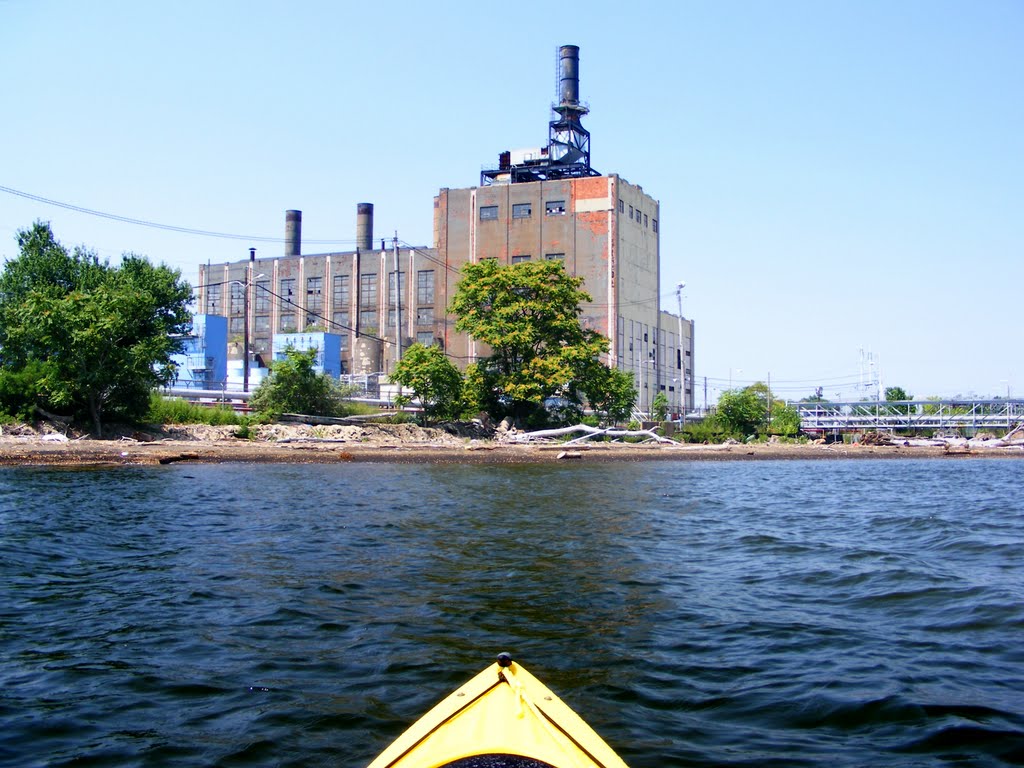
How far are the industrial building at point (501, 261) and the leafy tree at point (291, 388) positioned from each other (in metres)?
15.0

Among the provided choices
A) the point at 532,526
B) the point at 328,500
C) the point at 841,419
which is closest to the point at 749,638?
the point at 532,526

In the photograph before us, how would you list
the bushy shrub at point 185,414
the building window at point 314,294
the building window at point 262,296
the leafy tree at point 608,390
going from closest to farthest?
1. the bushy shrub at point 185,414
2. the leafy tree at point 608,390
3. the building window at point 314,294
4. the building window at point 262,296

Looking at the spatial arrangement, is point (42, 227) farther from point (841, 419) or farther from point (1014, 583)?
point (841, 419)

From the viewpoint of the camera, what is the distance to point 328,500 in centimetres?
1653

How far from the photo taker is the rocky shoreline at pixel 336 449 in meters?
25.2

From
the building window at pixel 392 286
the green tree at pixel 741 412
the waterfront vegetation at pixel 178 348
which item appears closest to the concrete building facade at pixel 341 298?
the building window at pixel 392 286

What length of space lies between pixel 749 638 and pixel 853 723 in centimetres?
179

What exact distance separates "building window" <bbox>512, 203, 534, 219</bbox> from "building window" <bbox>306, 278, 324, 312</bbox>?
70.3 ft

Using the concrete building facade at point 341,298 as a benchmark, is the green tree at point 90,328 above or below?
below

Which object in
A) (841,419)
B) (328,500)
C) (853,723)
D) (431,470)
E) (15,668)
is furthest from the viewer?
(841,419)

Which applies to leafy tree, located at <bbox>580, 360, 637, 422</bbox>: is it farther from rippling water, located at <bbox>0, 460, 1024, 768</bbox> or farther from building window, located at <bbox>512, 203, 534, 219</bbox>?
rippling water, located at <bbox>0, 460, 1024, 768</bbox>

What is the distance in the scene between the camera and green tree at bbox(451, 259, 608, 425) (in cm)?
3897

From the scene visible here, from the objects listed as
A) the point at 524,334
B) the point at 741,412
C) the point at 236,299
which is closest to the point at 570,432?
the point at 524,334

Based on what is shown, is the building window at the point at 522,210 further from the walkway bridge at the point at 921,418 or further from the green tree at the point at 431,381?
the walkway bridge at the point at 921,418
